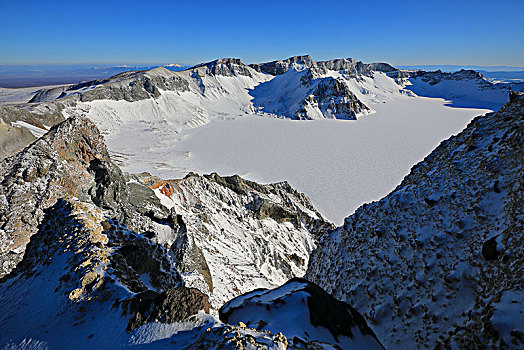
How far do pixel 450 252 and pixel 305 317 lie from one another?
4.56m

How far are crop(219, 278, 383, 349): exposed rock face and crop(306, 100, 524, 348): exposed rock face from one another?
1.60 meters

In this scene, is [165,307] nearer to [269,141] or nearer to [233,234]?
[233,234]

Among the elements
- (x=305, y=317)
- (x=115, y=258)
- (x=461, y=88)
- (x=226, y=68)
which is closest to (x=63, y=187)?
(x=115, y=258)

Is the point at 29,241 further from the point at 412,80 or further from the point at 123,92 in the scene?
the point at 412,80

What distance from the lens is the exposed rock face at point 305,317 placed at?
556 centimetres

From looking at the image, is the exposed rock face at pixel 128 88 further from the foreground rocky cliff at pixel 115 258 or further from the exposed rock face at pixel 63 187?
the foreground rocky cliff at pixel 115 258

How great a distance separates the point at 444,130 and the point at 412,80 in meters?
116

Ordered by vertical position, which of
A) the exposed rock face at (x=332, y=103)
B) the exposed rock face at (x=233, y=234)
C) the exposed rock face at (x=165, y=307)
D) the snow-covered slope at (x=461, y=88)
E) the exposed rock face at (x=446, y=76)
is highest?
the exposed rock face at (x=446, y=76)

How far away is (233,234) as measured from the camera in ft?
60.4

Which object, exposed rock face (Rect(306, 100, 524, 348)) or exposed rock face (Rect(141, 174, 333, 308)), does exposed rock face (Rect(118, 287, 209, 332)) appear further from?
exposed rock face (Rect(141, 174, 333, 308))

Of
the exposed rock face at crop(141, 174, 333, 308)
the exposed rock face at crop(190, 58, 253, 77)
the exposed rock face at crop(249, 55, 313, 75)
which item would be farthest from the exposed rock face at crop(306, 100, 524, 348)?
the exposed rock face at crop(249, 55, 313, 75)

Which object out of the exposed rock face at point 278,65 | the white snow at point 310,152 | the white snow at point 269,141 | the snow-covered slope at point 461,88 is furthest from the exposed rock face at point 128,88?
the snow-covered slope at point 461,88

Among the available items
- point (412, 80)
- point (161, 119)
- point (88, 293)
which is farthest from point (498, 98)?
point (88, 293)

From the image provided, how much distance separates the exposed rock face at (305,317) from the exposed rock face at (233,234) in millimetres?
5544
